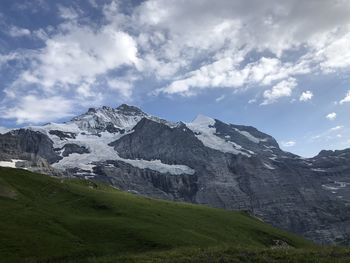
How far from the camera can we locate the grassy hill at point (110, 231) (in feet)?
134

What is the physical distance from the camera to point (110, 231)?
2628 inches

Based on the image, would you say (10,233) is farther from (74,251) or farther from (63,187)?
(63,187)

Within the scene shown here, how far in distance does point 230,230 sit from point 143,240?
30006 millimetres

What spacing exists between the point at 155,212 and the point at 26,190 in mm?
24749

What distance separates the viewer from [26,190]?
9019 centimetres

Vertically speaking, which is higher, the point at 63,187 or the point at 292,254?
the point at 63,187

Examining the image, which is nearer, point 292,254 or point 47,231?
point 292,254

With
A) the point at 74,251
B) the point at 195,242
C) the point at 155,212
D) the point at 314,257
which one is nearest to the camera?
the point at 314,257

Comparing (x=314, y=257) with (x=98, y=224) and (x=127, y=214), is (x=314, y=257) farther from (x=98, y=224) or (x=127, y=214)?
(x=127, y=214)

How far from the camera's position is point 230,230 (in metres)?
89.3

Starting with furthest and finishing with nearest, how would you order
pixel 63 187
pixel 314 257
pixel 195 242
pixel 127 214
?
pixel 63 187
pixel 127 214
pixel 195 242
pixel 314 257

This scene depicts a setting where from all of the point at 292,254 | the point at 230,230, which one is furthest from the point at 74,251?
the point at 230,230

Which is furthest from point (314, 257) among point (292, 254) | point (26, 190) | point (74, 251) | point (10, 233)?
point (26, 190)

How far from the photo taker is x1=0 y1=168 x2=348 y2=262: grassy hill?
40.8 meters
